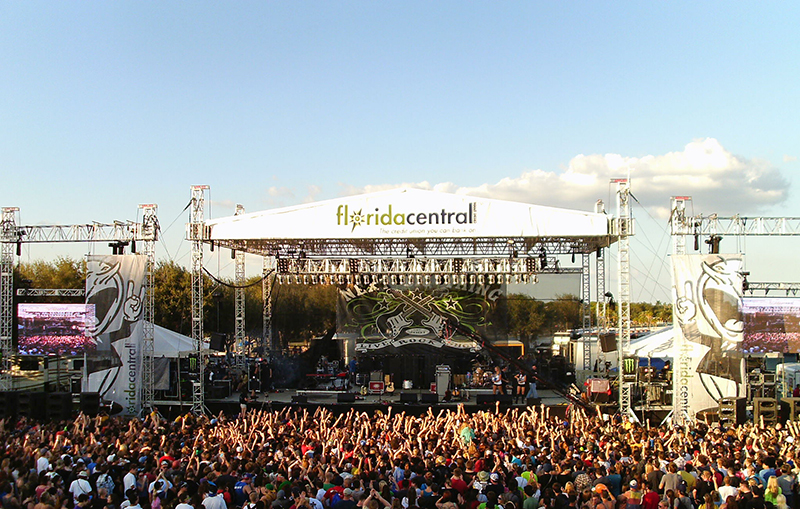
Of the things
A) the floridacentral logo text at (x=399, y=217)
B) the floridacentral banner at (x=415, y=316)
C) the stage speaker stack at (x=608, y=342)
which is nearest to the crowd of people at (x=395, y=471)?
the floridacentral logo text at (x=399, y=217)

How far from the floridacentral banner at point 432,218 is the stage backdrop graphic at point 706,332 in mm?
2372

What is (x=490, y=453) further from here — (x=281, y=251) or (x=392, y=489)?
(x=281, y=251)

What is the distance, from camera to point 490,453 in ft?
27.8

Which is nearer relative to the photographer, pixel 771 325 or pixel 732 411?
pixel 732 411

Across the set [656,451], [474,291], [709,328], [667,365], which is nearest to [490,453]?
[656,451]

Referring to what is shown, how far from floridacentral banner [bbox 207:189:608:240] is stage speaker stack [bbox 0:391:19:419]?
7.49m

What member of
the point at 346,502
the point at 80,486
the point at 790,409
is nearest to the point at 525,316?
the point at 790,409

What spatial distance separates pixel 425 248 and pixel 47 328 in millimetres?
12941

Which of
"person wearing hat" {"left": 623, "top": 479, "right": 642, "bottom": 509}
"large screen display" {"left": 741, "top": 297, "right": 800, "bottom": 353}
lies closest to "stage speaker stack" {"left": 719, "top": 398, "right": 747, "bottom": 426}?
"person wearing hat" {"left": 623, "top": 479, "right": 642, "bottom": 509}

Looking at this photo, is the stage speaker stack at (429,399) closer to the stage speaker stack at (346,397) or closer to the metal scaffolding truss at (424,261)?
the stage speaker stack at (346,397)

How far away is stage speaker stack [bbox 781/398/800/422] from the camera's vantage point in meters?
14.8

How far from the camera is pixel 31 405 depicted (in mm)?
15500

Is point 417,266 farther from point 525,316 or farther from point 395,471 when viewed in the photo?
point 395,471

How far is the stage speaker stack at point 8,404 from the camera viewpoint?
50.6 feet
